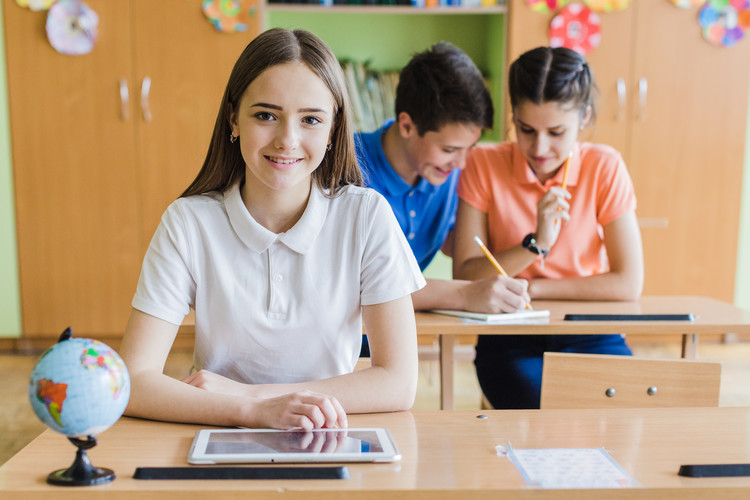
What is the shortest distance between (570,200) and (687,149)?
6.42ft

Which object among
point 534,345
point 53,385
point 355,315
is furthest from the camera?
point 534,345

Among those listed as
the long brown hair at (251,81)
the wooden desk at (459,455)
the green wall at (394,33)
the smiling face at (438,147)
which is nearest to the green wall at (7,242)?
the green wall at (394,33)

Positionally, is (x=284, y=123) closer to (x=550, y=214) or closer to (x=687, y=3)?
(x=550, y=214)

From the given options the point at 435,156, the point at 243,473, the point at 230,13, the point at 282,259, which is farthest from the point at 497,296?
the point at 230,13

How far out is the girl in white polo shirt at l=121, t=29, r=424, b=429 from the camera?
4.31 feet

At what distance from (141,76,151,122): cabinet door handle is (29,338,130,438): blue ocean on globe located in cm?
308

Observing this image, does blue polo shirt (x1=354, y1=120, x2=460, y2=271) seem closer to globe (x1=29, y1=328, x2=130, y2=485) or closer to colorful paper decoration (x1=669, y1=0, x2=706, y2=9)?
globe (x1=29, y1=328, x2=130, y2=485)

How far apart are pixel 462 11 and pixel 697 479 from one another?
319cm

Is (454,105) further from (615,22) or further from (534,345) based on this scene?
(615,22)

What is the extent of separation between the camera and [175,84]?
12.2ft

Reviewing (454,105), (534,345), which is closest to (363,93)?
(454,105)

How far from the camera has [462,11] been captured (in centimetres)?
376

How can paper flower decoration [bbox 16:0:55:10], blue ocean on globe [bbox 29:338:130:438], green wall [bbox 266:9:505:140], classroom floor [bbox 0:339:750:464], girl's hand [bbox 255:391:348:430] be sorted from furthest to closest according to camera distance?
green wall [bbox 266:9:505:140], paper flower decoration [bbox 16:0:55:10], classroom floor [bbox 0:339:750:464], girl's hand [bbox 255:391:348:430], blue ocean on globe [bbox 29:338:130:438]

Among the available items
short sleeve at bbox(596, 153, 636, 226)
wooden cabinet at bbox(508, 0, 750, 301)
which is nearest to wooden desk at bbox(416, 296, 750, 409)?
short sleeve at bbox(596, 153, 636, 226)
